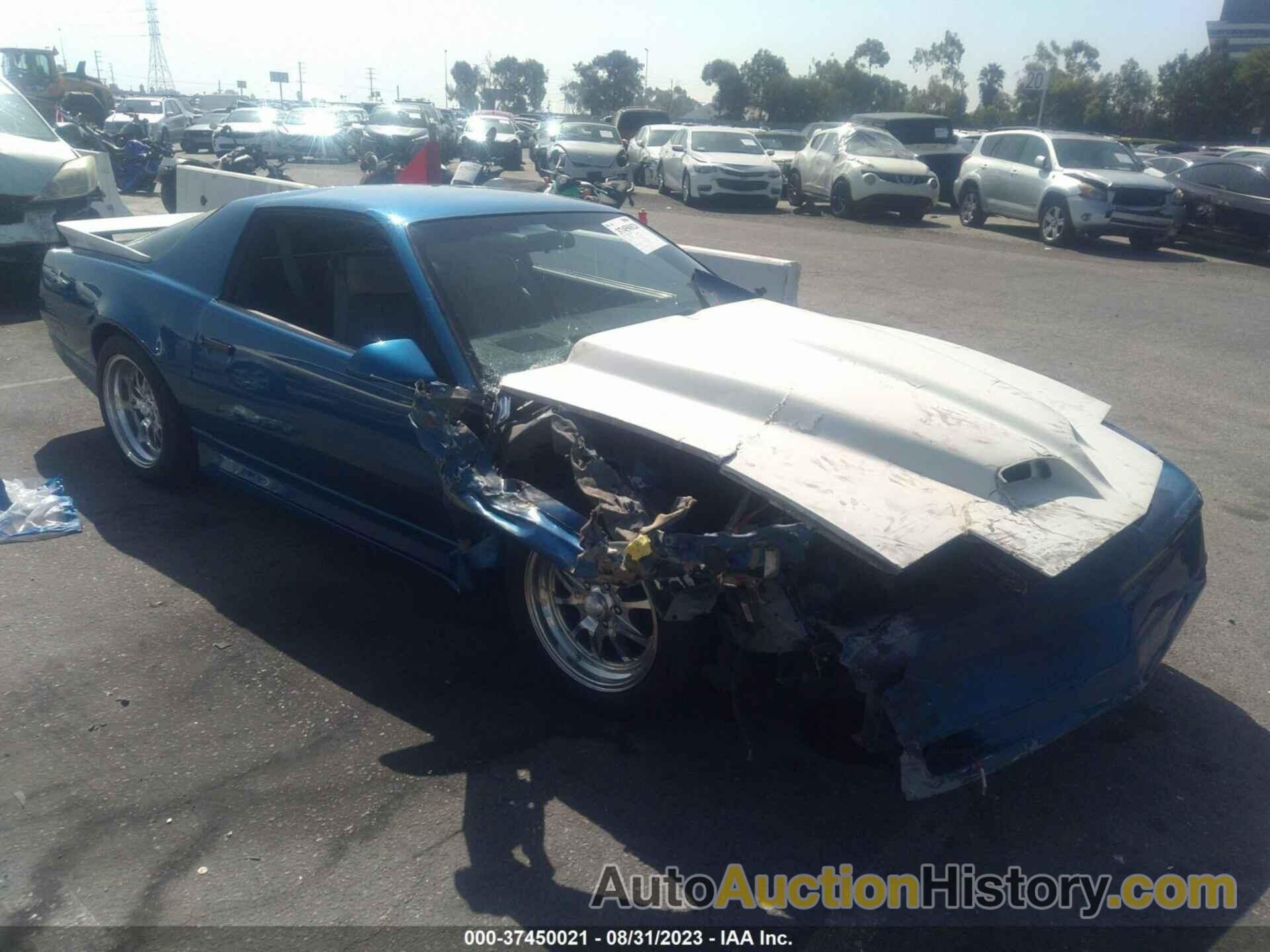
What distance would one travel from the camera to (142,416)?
5.09 meters

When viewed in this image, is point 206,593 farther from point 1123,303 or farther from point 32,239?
point 1123,303

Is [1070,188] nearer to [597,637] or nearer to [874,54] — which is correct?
[597,637]

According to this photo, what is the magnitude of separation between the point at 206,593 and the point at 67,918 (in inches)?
69.2

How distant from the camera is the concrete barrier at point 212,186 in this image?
8.95 metres

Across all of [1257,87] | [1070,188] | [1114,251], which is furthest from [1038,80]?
[1257,87]

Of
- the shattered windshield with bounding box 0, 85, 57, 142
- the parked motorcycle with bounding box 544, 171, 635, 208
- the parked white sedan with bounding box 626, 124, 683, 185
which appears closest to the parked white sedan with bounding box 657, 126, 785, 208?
the parked white sedan with bounding box 626, 124, 683, 185

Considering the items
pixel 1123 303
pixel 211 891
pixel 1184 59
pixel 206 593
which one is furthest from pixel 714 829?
pixel 1184 59

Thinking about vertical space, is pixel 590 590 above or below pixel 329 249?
below

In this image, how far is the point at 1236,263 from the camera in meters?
15.2

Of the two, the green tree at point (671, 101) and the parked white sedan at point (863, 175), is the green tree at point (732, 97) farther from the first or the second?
the parked white sedan at point (863, 175)

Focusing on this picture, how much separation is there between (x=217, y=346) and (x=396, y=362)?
137 cm

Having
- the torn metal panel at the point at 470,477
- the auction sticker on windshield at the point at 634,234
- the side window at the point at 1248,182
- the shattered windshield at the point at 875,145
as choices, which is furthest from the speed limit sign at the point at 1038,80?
the torn metal panel at the point at 470,477

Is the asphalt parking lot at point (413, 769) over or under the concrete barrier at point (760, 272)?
under

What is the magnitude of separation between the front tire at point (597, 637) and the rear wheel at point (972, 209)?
16594mm
